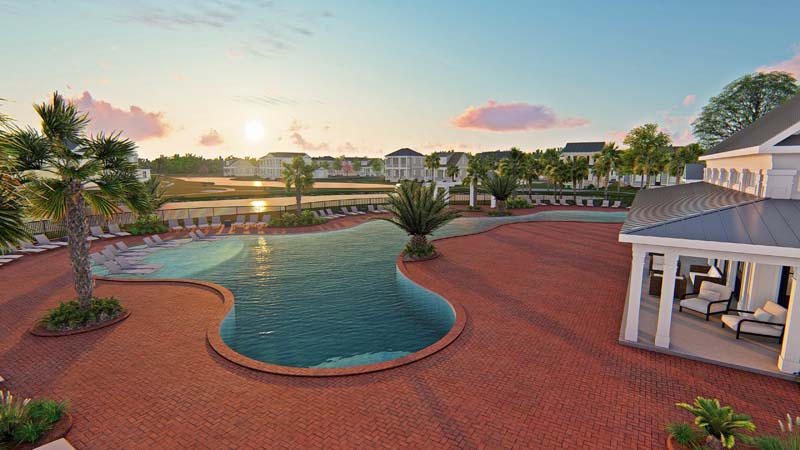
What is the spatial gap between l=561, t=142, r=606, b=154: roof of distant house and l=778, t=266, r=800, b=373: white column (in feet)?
335

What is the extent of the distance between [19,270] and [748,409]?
2666 centimetres

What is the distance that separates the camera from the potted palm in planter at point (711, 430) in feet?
19.8

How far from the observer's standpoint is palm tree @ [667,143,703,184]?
5594 cm

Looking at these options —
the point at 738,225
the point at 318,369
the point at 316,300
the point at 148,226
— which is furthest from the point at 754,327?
the point at 148,226

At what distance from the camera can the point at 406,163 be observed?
10581 centimetres

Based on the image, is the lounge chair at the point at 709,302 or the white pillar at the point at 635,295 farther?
the lounge chair at the point at 709,302

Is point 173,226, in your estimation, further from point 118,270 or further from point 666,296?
point 666,296

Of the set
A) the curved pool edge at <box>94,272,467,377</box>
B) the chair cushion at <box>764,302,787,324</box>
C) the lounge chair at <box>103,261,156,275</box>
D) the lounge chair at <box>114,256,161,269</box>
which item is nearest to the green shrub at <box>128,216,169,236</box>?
the lounge chair at <box>114,256,161,269</box>

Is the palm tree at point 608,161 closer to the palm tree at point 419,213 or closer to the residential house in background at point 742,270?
the palm tree at point 419,213

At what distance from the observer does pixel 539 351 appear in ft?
32.3

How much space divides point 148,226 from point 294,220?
1043 cm

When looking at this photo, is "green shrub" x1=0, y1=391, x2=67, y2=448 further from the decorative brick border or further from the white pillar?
the white pillar

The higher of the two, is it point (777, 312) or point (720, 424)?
point (777, 312)

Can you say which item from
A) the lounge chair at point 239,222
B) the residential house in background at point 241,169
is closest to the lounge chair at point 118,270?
the lounge chair at point 239,222
